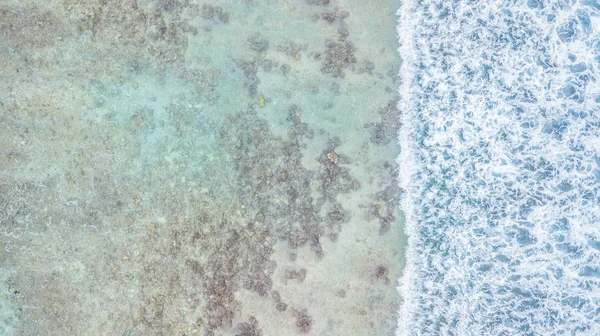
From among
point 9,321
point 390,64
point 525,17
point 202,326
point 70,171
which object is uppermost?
point 525,17

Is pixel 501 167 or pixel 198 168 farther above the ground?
pixel 501 167

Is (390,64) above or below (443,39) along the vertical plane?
below

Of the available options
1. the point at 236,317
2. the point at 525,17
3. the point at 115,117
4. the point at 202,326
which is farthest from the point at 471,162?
the point at 115,117

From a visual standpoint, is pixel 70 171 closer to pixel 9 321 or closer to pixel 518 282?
pixel 9 321
